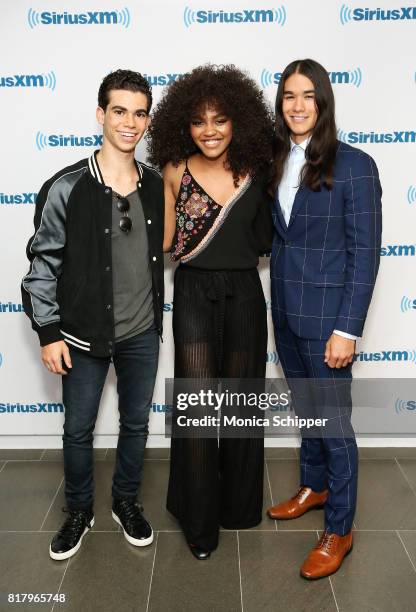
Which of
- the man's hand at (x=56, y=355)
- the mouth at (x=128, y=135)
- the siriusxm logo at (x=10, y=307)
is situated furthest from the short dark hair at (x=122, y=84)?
the siriusxm logo at (x=10, y=307)

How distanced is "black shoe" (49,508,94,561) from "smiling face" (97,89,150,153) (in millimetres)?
1404

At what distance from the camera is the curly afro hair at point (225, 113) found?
208cm

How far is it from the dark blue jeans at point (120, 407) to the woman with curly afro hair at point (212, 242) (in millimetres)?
134

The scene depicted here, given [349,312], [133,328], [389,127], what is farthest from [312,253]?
[389,127]

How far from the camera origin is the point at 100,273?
2059 millimetres

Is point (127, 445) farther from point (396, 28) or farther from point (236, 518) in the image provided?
point (396, 28)

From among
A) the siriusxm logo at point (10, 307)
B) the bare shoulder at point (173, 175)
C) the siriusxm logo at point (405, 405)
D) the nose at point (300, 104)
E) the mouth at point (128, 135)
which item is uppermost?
the nose at point (300, 104)

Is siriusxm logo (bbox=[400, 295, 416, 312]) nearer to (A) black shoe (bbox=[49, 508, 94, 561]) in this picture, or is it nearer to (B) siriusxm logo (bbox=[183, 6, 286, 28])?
(B) siriusxm logo (bbox=[183, 6, 286, 28])

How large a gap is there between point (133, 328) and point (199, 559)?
894 millimetres

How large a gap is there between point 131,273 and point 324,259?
67 cm

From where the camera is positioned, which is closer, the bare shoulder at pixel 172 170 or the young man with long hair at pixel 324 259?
the young man with long hair at pixel 324 259

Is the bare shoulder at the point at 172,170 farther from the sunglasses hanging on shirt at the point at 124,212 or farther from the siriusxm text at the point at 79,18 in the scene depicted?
the siriusxm text at the point at 79,18

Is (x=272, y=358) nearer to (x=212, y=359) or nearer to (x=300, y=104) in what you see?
(x=212, y=359)

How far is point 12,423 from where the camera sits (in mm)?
3070
